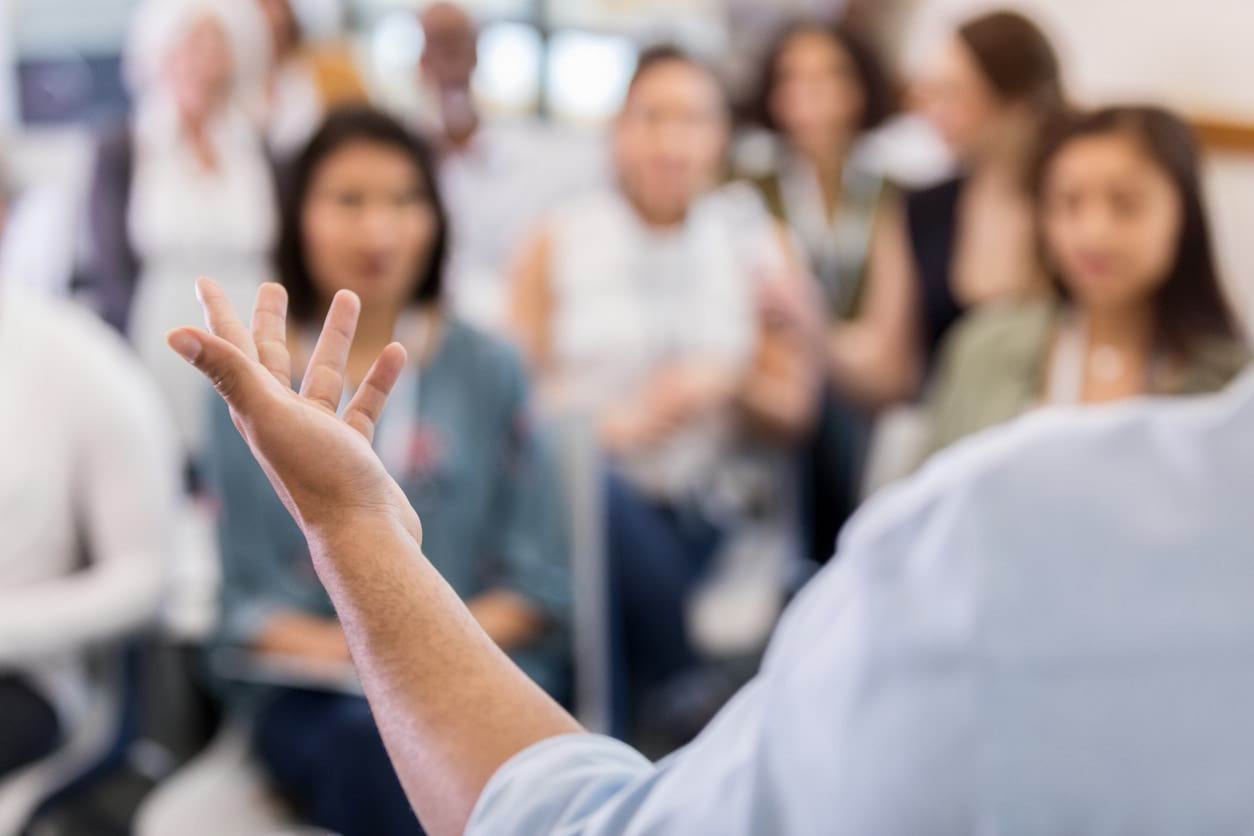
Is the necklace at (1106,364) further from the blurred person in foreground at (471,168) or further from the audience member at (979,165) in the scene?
the blurred person in foreground at (471,168)

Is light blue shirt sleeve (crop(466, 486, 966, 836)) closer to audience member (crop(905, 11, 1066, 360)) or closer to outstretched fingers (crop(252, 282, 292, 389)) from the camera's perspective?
outstretched fingers (crop(252, 282, 292, 389))

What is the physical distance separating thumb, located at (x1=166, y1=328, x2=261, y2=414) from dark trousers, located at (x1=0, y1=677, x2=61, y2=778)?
0.77 meters

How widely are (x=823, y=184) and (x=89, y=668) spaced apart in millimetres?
1225

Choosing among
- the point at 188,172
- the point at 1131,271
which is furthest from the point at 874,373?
the point at 188,172

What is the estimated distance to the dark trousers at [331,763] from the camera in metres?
1.00

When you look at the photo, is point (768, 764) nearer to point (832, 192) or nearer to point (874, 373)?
point (874, 373)

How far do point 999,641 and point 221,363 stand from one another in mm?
204

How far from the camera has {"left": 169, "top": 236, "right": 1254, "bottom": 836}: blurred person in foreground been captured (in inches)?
12.2

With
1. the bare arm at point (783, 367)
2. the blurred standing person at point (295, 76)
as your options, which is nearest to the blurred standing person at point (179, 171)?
the blurred standing person at point (295, 76)

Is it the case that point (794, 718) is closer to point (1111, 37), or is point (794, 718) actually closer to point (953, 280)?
point (953, 280)

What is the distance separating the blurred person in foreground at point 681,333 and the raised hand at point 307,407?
3.21ft

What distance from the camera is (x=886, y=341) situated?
1687 mm

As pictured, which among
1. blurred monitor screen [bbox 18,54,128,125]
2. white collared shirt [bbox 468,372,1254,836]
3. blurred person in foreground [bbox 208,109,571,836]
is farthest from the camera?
blurred monitor screen [bbox 18,54,128,125]

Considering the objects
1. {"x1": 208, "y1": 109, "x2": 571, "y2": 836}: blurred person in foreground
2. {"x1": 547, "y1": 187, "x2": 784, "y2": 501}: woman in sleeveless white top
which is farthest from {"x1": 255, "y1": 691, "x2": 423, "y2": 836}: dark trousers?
{"x1": 547, "y1": 187, "x2": 784, "y2": 501}: woman in sleeveless white top
